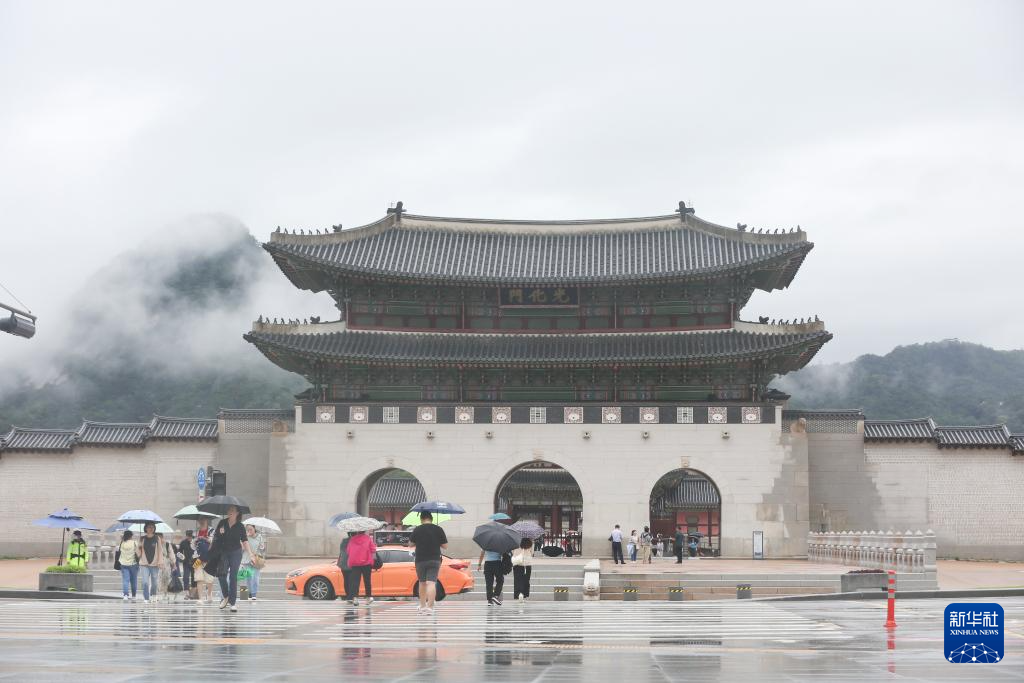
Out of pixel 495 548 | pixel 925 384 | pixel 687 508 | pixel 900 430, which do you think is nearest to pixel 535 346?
pixel 900 430

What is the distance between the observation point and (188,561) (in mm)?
26516

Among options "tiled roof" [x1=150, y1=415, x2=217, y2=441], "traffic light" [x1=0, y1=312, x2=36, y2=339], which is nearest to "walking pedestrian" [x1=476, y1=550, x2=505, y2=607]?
"traffic light" [x1=0, y1=312, x2=36, y2=339]

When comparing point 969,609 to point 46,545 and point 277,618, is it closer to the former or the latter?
point 277,618

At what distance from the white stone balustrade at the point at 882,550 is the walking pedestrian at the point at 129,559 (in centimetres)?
1998

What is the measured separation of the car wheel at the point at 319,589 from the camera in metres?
27.0

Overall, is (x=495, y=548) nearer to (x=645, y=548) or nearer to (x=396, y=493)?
(x=645, y=548)

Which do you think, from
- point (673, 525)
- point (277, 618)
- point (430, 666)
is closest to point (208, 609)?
point (277, 618)

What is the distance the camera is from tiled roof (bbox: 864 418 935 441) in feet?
149

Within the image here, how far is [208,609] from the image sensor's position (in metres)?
21.2

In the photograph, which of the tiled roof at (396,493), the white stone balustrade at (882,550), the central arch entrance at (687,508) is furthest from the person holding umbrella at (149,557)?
the tiled roof at (396,493)

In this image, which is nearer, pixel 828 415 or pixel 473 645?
pixel 473 645

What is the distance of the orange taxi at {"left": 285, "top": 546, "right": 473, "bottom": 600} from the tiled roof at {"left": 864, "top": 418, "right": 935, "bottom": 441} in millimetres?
23323

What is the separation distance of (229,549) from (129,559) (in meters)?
5.11

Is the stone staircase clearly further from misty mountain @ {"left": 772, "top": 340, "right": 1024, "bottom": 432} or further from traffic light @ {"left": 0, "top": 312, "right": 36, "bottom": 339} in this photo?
misty mountain @ {"left": 772, "top": 340, "right": 1024, "bottom": 432}
